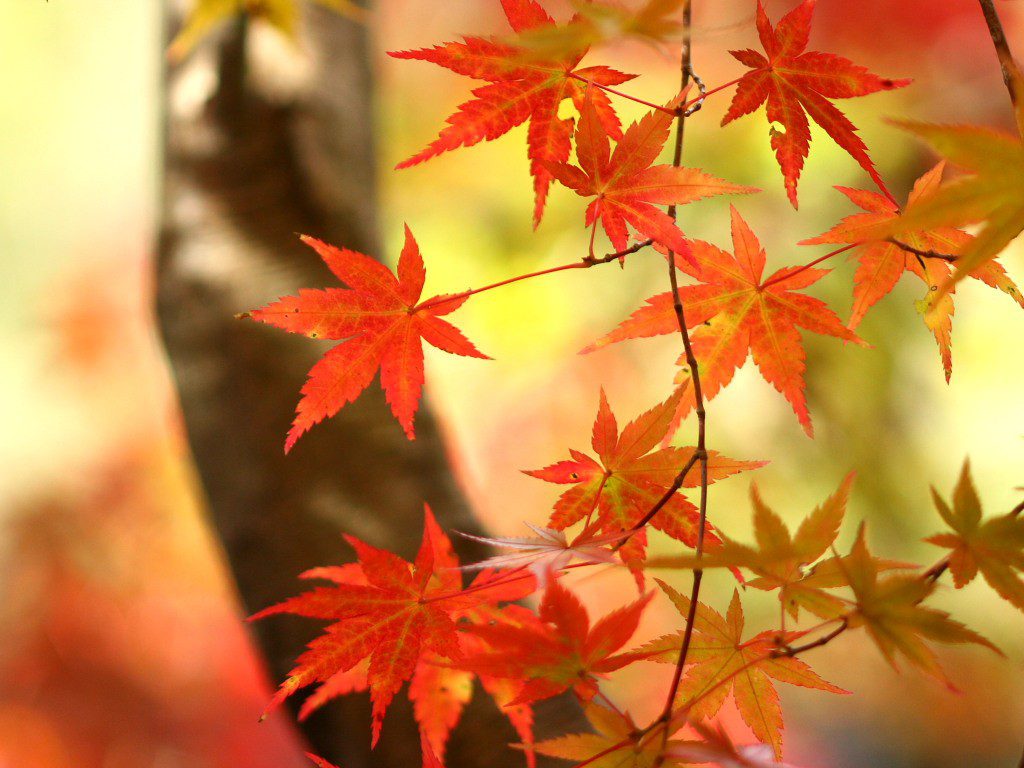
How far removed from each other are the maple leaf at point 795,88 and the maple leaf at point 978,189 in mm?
152

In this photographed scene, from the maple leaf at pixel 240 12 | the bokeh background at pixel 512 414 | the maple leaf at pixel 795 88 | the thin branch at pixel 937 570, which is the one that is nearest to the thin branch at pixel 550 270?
the maple leaf at pixel 795 88

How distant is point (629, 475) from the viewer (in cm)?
55

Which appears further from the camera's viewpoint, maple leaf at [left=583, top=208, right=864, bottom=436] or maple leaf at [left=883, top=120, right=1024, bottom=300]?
maple leaf at [left=583, top=208, right=864, bottom=436]

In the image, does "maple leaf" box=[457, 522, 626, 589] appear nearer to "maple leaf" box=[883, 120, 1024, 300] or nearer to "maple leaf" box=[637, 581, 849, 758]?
"maple leaf" box=[637, 581, 849, 758]

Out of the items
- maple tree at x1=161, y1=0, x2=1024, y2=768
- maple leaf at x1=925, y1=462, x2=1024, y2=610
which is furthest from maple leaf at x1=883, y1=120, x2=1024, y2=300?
maple leaf at x1=925, y1=462, x2=1024, y2=610

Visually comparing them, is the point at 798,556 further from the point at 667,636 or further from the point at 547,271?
the point at 547,271

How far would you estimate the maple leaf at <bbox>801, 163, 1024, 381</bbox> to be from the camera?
22.1 inches

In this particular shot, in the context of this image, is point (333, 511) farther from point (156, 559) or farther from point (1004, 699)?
point (1004, 699)

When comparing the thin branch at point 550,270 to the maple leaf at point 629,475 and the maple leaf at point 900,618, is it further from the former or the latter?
the maple leaf at point 900,618

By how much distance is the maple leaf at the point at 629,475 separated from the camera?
0.52 metres

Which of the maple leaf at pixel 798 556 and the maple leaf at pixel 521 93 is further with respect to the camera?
the maple leaf at pixel 521 93

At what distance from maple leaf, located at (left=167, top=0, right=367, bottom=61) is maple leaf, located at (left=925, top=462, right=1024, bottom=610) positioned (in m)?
0.71

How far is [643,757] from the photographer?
17.5 inches

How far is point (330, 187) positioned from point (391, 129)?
7.21 ft
